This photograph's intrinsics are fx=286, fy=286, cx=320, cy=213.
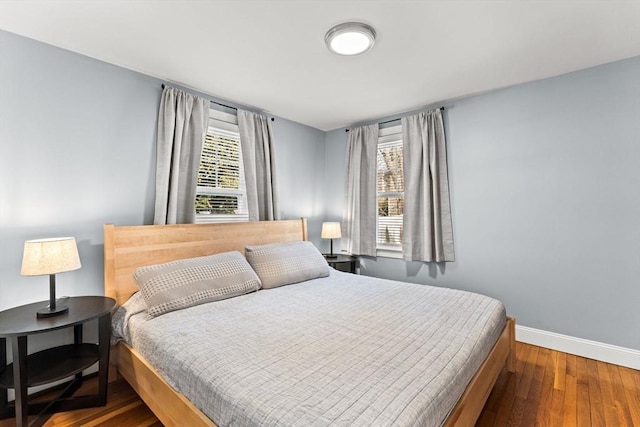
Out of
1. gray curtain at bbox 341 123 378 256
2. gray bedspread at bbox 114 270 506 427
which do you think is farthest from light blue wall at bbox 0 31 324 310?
gray curtain at bbox 341 123 378 256

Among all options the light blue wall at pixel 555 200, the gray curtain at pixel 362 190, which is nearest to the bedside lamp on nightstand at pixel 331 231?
the gray curtain at pixel 362 190

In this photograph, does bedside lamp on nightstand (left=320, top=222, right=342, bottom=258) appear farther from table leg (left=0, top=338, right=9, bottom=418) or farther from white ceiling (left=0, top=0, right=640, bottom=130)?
table leg (left=0, top=338, right=9, bottom=418)

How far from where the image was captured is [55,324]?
62.7 inches

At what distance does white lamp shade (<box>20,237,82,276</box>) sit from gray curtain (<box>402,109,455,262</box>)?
→ 3072 millimetres

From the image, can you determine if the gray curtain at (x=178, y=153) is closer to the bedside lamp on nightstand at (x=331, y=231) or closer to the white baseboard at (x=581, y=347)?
the bedside lamp on nightstand at (x=331, y=231)

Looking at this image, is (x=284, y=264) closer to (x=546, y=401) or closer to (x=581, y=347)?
(x=546, y=401)

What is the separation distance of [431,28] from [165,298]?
2.52 metres

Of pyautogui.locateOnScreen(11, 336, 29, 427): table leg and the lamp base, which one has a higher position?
the lamp base

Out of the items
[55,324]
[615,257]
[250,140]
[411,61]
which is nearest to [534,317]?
[615,257]

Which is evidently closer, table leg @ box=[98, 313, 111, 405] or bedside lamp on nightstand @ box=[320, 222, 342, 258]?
table leg @ box=[98, 313, 111, 405]

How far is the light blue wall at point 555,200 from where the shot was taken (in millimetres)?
2324


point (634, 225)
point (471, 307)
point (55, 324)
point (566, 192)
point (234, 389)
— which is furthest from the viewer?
point (566, 192)

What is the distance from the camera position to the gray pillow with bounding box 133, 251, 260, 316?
1928 millimetres

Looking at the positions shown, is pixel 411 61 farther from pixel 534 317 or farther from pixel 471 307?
pixel 534 317
